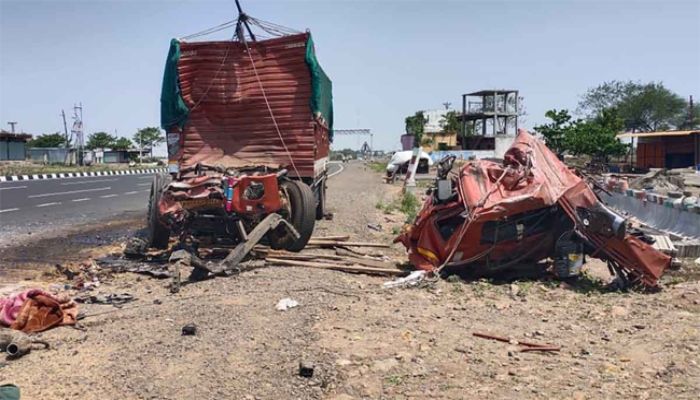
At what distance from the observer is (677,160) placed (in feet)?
135

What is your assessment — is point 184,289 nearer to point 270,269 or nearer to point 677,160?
point 270,269

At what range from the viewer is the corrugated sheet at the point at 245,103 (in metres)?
9.60

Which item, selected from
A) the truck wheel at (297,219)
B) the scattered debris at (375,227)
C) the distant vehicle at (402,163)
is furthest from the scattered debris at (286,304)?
the distant vehicle at (402,163)

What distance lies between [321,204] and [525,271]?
21.8 ft

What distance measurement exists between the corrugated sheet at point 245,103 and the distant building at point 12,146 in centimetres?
5455

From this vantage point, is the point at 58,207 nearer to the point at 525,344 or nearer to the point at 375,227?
the point at 375,227

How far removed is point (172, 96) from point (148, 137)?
264ft

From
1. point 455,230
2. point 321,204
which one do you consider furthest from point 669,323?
point 321,204

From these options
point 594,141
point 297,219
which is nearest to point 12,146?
point 594,141

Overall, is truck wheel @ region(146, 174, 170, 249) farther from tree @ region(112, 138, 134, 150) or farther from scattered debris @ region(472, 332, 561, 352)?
tree @ region(112, 138, 134, 150)

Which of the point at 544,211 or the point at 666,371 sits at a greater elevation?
the point at 544,211

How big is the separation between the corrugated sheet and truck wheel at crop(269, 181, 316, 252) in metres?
1.03

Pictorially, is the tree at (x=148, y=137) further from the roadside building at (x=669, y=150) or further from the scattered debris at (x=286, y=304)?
the scattered debris at (x=286, y=304)

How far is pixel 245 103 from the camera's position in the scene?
9711mm
